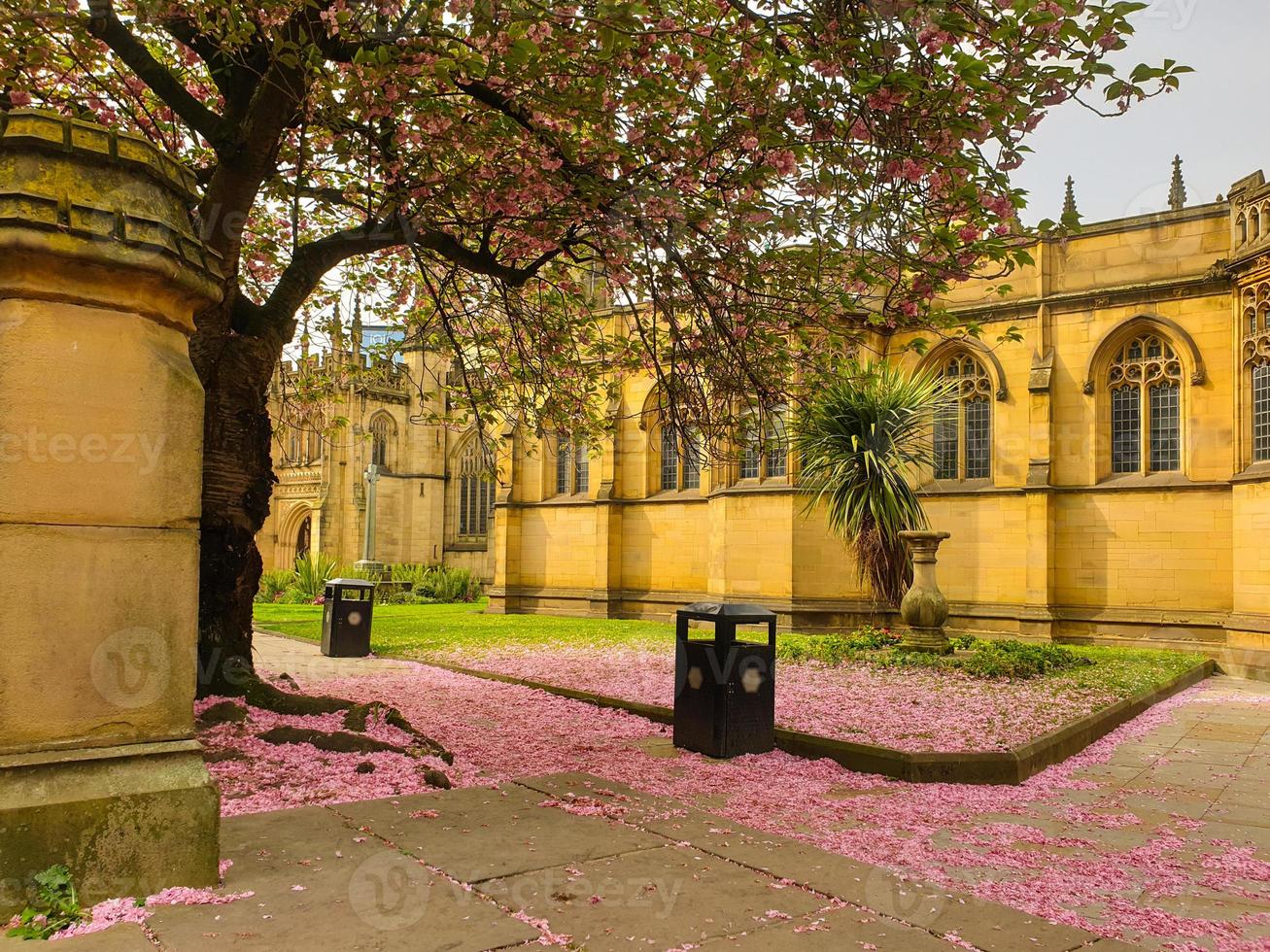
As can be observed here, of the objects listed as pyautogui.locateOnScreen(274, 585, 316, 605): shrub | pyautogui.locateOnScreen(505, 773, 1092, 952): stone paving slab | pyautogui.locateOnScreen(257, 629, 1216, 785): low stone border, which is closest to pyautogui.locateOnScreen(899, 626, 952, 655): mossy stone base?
pyautogui.locateOnScreen(257, 629, 1216, 785): low stone border

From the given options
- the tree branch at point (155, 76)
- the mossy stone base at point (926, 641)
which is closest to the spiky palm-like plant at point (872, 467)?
the mossy stone base at point (926, 641)

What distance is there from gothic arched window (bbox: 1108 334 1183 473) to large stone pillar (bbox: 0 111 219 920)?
20.1m

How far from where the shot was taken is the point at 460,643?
16656 mm

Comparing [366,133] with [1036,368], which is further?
[1036,368]

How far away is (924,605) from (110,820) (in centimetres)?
1249

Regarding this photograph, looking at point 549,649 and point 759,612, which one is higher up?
point 759,612

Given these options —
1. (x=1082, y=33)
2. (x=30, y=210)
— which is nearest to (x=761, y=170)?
(x=1082, y=33)

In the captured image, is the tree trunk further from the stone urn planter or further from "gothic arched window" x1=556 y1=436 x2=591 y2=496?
"gothic arched window" x1=556 y1=436 x2=591 y2=496

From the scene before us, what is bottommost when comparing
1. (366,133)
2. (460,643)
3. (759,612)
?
(460,643)

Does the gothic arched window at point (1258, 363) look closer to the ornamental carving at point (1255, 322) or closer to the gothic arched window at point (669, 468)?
the ornamental carving at point (1255, 322)

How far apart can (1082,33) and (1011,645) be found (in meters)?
12.0

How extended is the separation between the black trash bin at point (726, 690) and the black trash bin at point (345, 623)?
26.4 feet

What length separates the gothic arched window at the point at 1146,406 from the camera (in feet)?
63.1

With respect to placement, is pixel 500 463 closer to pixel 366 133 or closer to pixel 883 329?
pixel 883 329
